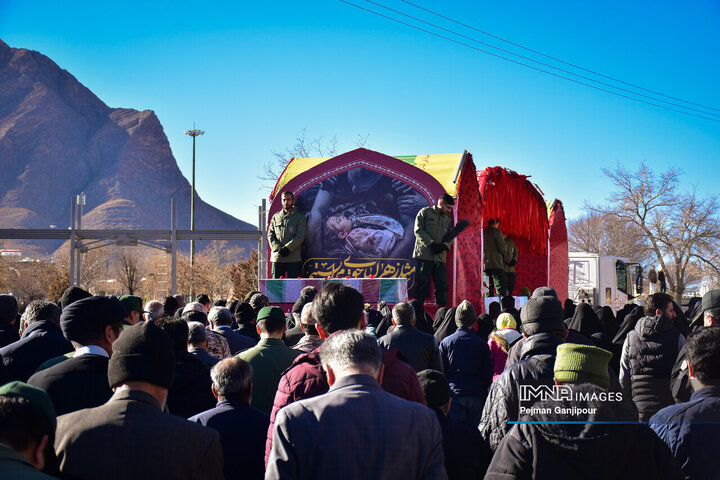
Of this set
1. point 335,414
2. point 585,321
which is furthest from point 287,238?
point 335,414

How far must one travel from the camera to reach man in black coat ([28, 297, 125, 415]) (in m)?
3.24

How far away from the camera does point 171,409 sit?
158 inches

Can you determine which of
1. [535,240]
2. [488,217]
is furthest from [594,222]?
[488,217]

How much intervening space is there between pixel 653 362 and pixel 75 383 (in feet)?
13.9

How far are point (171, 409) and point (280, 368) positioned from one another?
0.73 m

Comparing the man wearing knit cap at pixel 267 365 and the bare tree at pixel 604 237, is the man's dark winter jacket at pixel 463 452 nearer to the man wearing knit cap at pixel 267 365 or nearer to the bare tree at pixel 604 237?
the man wearing knit cap at pixel 267 365

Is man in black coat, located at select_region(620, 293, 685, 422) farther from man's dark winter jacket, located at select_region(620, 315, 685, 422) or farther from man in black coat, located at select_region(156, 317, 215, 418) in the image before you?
man in black coat, located at select_region(156, 317, 215, 418)

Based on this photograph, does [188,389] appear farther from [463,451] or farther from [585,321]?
[585,321]

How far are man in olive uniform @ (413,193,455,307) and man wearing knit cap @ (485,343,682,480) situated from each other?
1081 centimetres

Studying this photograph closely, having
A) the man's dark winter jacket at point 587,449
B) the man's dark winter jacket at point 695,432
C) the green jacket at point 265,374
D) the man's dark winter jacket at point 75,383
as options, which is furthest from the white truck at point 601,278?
the man's dark winter jacket at point 587,449

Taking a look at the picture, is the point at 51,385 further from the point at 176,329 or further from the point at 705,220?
the point at 705,220

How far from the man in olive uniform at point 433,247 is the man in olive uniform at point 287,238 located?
2414 mm

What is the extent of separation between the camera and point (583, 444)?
234cm

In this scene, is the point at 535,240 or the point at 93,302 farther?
the point at 535,240
